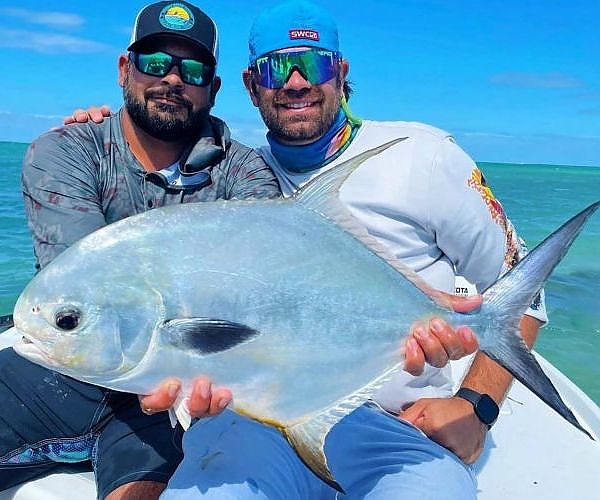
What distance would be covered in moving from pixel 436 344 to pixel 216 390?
0.57m

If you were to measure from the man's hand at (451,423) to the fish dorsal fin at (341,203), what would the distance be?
447mm

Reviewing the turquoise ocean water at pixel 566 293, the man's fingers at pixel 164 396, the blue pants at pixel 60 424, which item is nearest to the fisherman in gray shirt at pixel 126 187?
the blue pants at pixel 60 424

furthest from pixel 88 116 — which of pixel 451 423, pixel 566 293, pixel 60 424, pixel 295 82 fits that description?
pixel 566 293

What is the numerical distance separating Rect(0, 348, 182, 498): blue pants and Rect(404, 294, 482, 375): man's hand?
0.81m

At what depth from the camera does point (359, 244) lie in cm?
163

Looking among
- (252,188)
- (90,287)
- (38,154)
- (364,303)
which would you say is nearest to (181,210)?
(90,287)

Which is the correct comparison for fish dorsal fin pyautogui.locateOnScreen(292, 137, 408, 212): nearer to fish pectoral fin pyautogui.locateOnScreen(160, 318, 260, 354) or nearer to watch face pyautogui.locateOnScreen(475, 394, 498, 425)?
fish pectoral fin pyautogui.locateOnScreen(160, 318, 260, 354)

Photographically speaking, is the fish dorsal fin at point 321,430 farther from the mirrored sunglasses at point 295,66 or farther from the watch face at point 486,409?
the mirrored sunglasses at point 295,66

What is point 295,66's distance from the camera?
89.7 inches

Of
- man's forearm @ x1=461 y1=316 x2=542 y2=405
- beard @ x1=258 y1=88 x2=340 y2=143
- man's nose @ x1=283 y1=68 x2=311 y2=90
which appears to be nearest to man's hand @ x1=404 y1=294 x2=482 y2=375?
man's forearm @ x1=461 y1=316 x2=542 y2=405

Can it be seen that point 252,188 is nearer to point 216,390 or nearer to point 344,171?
point 344,171

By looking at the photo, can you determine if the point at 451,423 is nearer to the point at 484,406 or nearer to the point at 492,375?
the point at 484,406

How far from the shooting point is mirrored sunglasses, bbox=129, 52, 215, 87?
226 centimetres

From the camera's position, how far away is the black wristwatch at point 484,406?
2.01 metres
